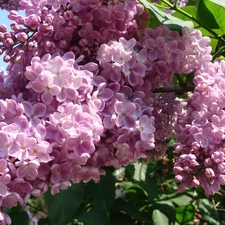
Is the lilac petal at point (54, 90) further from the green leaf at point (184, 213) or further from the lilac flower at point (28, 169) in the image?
the green leaf at point (184, 213)

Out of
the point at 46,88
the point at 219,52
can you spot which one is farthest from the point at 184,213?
the point at 46,88

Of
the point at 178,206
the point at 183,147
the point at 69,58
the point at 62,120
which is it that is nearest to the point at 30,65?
the point at 69,58

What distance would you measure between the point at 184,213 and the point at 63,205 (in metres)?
0.66

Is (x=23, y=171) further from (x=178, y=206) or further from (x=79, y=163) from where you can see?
(x=178, y=206)

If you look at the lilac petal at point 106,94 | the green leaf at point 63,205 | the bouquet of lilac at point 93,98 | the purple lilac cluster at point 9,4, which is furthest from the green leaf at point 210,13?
the purple lilac cluster at point 9,4

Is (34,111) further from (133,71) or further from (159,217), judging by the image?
(159,217)

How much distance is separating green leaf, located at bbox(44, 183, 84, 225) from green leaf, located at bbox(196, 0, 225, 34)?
70 centimetres

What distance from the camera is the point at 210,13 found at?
123 cm

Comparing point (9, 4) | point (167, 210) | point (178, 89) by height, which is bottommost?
point (167, 210)

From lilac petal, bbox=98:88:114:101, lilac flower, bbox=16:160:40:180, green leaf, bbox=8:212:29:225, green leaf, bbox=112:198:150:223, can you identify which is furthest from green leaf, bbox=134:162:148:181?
lilac flower, bbox=16:160:40:180

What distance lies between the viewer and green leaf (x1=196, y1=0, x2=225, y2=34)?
1222 mm

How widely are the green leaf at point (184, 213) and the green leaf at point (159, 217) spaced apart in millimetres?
197

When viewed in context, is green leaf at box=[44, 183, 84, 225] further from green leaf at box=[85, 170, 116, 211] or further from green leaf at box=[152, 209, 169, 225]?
green leaf at box=[152, 209, 169, 225]

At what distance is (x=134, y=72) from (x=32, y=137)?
0.83 feet
